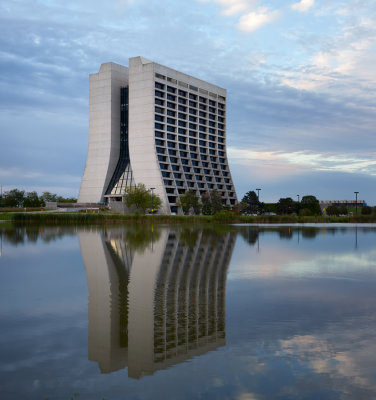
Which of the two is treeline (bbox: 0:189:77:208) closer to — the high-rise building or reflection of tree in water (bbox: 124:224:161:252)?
the high-rise building

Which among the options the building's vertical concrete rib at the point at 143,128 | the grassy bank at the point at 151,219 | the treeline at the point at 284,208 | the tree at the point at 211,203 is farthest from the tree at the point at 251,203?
the grassy bank at the point at 151,219

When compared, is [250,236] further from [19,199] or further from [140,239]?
[19,199]

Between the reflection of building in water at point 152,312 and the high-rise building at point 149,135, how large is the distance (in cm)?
9800

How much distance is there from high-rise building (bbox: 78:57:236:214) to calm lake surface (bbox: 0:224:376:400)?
100624 millimetres

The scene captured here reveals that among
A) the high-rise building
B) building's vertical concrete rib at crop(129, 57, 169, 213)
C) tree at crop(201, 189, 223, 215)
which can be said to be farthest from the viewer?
the high-rise building

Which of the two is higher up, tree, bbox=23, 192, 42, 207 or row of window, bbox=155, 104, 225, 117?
row of window, bbox=155, 104, 225, 117

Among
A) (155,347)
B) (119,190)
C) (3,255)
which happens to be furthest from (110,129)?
(155,347)

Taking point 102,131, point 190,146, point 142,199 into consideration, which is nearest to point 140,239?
point 142,199

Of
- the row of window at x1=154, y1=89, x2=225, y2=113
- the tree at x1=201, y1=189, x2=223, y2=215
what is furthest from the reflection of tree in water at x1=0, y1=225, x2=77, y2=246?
the row of window at x1=154, y1=89, x2=225, y2=113

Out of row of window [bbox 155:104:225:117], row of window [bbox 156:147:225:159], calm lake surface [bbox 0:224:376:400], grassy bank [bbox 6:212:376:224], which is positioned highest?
row of window [bbox 155:104:225:117]

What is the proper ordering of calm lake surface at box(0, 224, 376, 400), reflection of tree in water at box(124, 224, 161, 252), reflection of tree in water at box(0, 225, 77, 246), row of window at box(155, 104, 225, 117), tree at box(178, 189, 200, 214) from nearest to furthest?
1. calm lake surface at box(0, 224, 376, 400)
2. reflection of tree in water at box(124, 224, 161, 252)
3. reflection of tree in water at box(0, 225, 77, 246)
4. tree at box(178, 189, 200, 214)
5. row of window at box(155, 104, 225, 117)

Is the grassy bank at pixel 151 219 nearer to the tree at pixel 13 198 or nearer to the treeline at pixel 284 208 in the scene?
the treeline at pixel 284 208

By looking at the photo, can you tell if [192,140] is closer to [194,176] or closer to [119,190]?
[194,176]

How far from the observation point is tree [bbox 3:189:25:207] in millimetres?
139000
